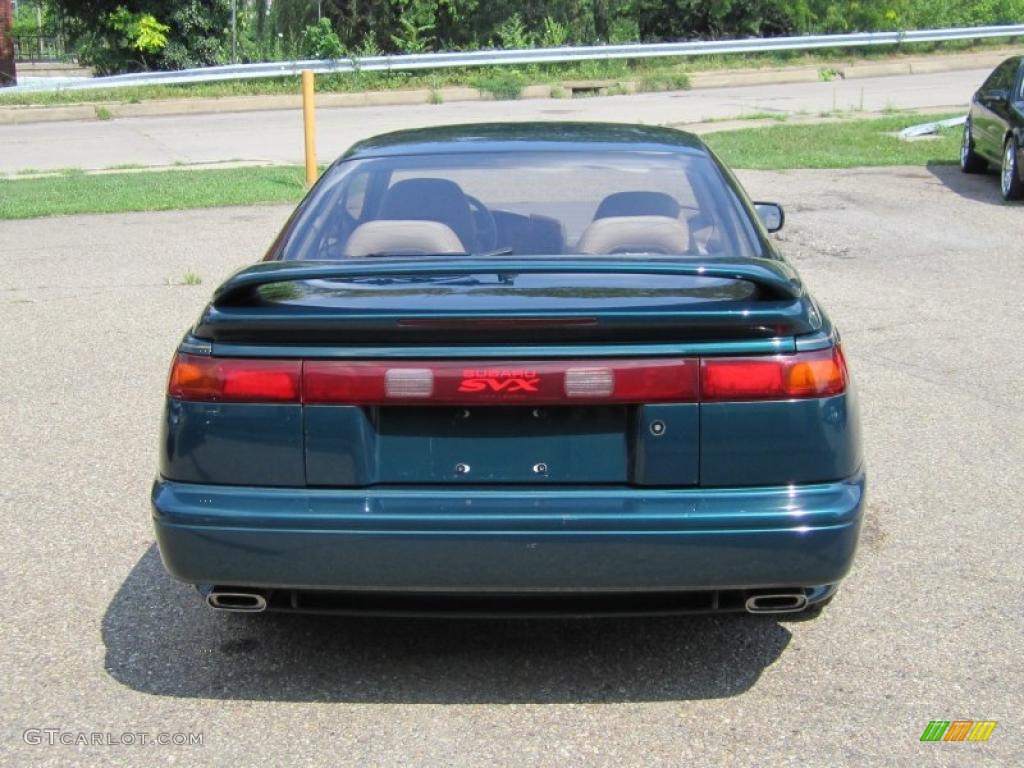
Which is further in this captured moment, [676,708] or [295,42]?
[295,42]

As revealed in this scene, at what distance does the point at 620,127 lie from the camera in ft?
16.9

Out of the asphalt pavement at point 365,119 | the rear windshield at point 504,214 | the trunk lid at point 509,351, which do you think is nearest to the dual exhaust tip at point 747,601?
the trunk lid at point 509,351

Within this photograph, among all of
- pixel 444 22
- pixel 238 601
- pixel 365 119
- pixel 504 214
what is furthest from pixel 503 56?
pixel 238 601

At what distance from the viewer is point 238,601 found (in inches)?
144

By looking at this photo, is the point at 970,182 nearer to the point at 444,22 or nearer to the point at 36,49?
the point at 444,22

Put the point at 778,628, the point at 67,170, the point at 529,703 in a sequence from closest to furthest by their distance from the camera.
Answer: the point at 529,703
the point at 778,628
the point at 67,170

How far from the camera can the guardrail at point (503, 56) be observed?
2606 cm

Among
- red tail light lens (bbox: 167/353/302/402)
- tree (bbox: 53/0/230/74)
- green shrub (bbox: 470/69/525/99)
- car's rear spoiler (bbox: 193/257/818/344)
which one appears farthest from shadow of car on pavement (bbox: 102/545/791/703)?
tree (bbox: 53/0/230/74)

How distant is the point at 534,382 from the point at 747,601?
0.85m

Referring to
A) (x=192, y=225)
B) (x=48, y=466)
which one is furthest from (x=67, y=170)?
(x=48, y=466)

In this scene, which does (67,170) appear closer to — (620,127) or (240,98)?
(240,98)

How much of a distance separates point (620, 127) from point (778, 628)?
2.07 meters

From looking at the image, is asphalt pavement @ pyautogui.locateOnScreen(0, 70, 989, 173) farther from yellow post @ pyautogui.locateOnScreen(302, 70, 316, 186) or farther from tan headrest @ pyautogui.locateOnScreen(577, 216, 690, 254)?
tan headrest @ pyautogui.locateOnScreen(577, 216, 690, 254)

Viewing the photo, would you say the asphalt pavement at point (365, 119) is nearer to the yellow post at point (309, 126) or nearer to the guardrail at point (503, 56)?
the guardrail at point (503, 56)
